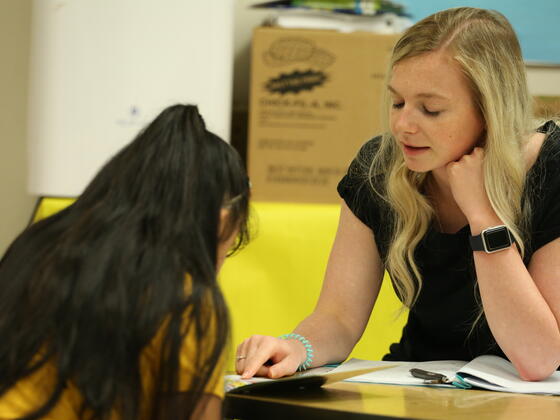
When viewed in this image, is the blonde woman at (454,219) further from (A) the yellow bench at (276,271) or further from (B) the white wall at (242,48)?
(B) the white wall at (242,48)

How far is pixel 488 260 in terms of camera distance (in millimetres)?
1379

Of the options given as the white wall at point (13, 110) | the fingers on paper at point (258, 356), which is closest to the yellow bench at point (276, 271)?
the white wall at point (13, 110)

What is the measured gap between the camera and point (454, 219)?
1.57 metres

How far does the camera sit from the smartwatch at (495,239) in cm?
137

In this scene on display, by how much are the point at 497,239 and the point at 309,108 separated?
117cm

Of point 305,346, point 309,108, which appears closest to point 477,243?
point 305,346

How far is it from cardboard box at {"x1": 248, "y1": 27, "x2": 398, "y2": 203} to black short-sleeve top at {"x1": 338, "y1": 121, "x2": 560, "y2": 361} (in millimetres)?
767

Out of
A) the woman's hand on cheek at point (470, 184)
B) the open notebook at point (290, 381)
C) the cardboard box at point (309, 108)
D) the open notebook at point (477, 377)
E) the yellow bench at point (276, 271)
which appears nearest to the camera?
the open notebook at point (290, 381)

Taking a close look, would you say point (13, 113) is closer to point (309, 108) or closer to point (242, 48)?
point (242, 48)

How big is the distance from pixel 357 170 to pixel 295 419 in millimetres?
748

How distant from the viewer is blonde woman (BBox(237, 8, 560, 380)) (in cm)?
137

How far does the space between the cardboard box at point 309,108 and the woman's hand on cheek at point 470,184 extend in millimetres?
1021

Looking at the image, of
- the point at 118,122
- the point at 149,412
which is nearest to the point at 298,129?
the point at 118,122

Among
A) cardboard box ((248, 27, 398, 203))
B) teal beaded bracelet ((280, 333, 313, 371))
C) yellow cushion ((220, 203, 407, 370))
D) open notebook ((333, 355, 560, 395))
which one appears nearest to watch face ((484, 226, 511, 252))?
open notebook ((333, 355, 560, 395))
